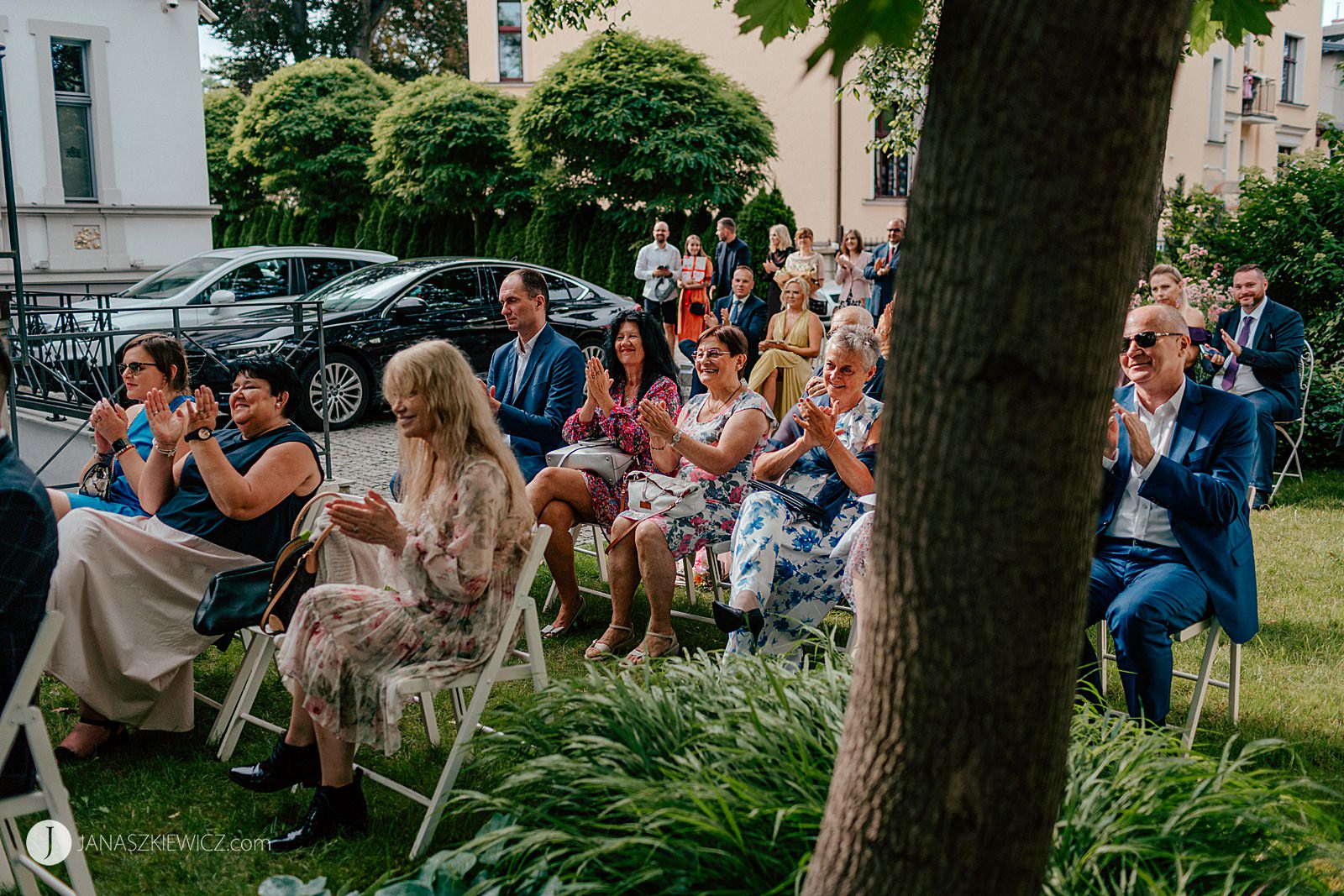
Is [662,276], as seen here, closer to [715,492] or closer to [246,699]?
[715,492]

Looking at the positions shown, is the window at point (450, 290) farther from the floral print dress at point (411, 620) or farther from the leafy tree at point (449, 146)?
the leafy tree at point (449, 146)

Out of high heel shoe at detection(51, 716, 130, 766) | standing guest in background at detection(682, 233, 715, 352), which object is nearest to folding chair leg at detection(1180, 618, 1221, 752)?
high heel shoe at detection(51, 716, 130, 766)

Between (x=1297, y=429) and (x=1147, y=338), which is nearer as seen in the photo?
(x=1147, y=338)

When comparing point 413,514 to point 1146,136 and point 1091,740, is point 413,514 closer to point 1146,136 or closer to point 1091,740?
point 1091,740

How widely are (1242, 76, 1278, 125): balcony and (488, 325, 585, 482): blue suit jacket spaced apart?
35.6m

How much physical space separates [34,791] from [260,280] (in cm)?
1113

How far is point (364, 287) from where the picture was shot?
41.0 ft

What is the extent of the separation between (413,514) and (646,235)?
1933cm

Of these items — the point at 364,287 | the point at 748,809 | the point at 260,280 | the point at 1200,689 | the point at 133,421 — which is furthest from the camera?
the point at 260,280

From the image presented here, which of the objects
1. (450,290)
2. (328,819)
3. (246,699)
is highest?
(450,290)

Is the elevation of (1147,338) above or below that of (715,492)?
above

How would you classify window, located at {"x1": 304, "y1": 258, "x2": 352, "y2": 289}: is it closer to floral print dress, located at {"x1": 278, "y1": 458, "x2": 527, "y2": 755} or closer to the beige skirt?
the beige skirt

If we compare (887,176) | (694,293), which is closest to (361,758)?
(694,293)

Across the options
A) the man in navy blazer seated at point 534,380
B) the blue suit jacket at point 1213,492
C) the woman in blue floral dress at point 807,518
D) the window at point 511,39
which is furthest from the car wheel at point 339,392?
the window at point 511,39
